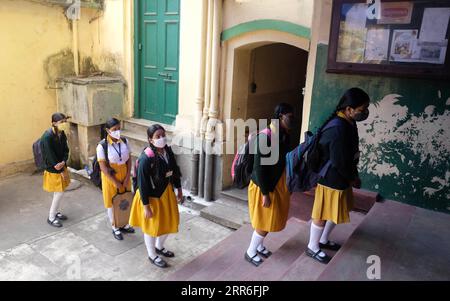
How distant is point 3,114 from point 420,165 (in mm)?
7106

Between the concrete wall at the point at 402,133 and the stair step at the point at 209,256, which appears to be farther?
the concrete wall at the point at 402,133

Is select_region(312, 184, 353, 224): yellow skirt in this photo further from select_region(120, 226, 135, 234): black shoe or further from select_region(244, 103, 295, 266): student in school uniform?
select_region(120, 226, 135, 234): black shoe

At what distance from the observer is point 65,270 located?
4.44m

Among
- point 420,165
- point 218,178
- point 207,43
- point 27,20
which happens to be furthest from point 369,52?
point 27,20

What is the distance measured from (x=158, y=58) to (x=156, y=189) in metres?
3.90

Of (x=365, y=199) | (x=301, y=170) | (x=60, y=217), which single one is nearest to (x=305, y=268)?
(x=301, y=170)

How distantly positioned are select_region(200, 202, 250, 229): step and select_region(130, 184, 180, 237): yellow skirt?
1.52m

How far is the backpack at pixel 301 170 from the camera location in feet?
11.4

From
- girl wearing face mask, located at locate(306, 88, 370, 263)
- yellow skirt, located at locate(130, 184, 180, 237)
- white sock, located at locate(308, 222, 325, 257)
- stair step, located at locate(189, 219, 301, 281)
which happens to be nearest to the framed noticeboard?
girl wearing face mask, located at locate(306, 88, 370, 263)

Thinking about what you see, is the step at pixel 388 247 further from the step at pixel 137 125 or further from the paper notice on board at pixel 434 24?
the step at pixel 137 125

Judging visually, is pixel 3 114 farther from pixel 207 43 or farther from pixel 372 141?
pixel 372 141

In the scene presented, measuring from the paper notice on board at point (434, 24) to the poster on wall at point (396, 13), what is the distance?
0.16 meters

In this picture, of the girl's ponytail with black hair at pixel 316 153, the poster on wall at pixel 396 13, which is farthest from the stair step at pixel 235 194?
the poster on wall at pixel 396 13

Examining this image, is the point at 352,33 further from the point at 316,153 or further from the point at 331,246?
the point at 331,246
